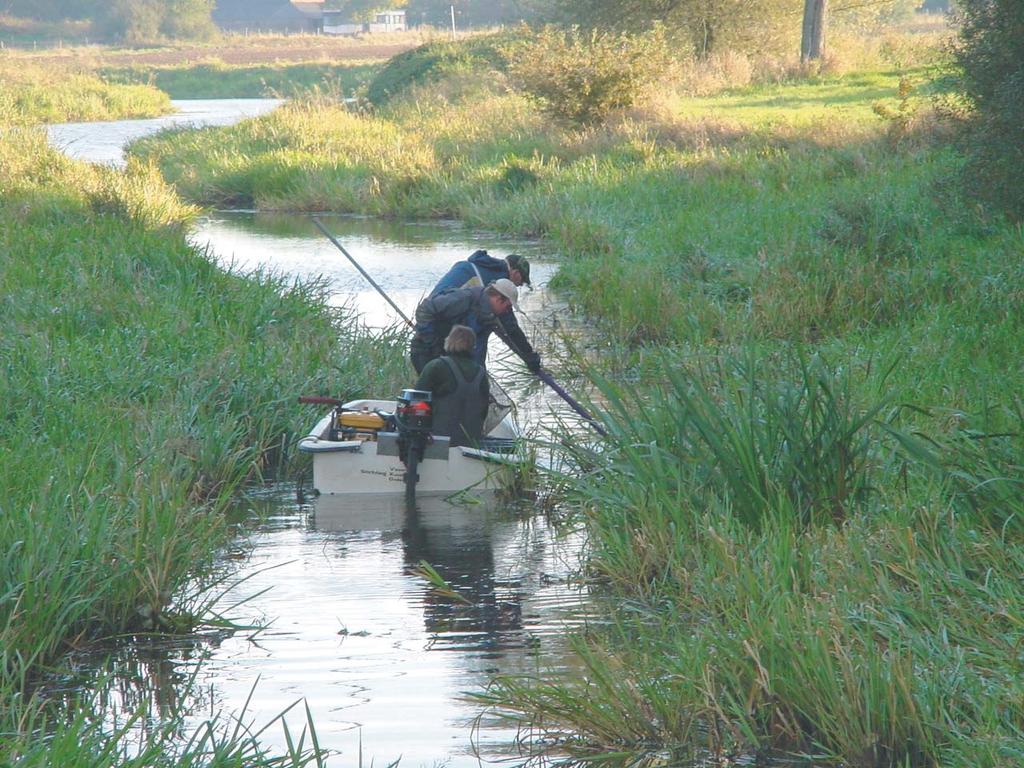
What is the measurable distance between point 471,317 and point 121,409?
7.78ft

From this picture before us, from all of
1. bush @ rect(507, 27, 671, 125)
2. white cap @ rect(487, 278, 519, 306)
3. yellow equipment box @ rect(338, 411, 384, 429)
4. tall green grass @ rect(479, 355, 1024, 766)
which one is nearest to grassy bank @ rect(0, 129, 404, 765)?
yellow equipment box @ rect(338, 411, 384, 429)

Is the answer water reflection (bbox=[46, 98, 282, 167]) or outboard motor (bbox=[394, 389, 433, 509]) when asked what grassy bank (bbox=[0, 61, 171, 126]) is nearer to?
water reflection (bbox=[46, 98, 282, 167])

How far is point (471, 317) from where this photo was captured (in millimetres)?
9352

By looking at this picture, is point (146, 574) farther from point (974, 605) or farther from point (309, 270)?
point (309, 270)

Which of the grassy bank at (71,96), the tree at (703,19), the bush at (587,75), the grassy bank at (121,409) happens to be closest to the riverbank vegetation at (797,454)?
the grassy bank at (121,409)

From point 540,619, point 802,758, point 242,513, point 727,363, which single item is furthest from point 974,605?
point 242,513

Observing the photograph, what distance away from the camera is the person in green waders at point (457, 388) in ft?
28.0

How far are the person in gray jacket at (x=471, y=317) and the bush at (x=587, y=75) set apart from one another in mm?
15411

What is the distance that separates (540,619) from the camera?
6238 mm

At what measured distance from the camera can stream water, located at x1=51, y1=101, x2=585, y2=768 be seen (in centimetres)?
507

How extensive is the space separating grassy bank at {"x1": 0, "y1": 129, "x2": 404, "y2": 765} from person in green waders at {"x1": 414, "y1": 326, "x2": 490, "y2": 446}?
119cm

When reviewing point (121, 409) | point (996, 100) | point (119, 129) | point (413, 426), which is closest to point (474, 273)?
point (413, 426)

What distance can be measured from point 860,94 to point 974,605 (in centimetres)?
2351

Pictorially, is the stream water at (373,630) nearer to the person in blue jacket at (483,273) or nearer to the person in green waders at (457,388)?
the person in green waders at (457,388)
